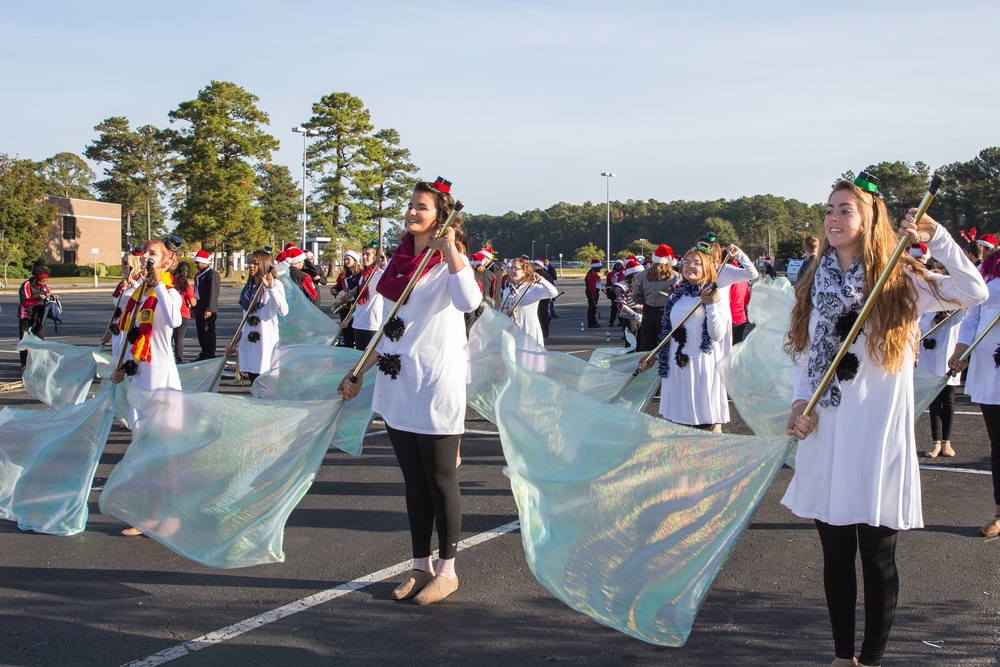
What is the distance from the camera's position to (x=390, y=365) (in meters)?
4.43

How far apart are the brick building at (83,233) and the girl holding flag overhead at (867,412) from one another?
76660mm

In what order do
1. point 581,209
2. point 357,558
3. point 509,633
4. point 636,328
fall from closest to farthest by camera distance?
point 509,633, point 357,558, point 636,328, point 581,209

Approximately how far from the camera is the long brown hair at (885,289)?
3402mm

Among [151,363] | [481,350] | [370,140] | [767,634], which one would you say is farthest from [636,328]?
[370,140]

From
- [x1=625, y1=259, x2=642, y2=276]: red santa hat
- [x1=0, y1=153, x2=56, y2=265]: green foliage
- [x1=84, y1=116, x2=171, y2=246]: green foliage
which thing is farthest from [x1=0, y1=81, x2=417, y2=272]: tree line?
[x1=625, y1=259, x2=642, y2=276]: red santa hat

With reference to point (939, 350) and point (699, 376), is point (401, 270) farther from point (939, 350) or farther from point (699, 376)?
point (939, 350)

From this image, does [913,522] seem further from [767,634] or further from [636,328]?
[636,328]

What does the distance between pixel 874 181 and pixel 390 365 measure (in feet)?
7.77

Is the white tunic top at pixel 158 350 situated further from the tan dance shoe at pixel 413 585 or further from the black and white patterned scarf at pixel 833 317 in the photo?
the black and white patterned scarf at pixel 833 317

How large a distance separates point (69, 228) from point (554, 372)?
76519 millimetres

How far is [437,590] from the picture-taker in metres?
4.50

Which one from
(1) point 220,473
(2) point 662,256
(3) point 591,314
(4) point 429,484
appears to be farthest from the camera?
(3) point 591,314

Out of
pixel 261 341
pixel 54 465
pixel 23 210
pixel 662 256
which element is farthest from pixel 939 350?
pixel 23 210

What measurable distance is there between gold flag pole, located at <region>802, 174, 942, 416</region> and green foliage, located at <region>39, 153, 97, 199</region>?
385ft
